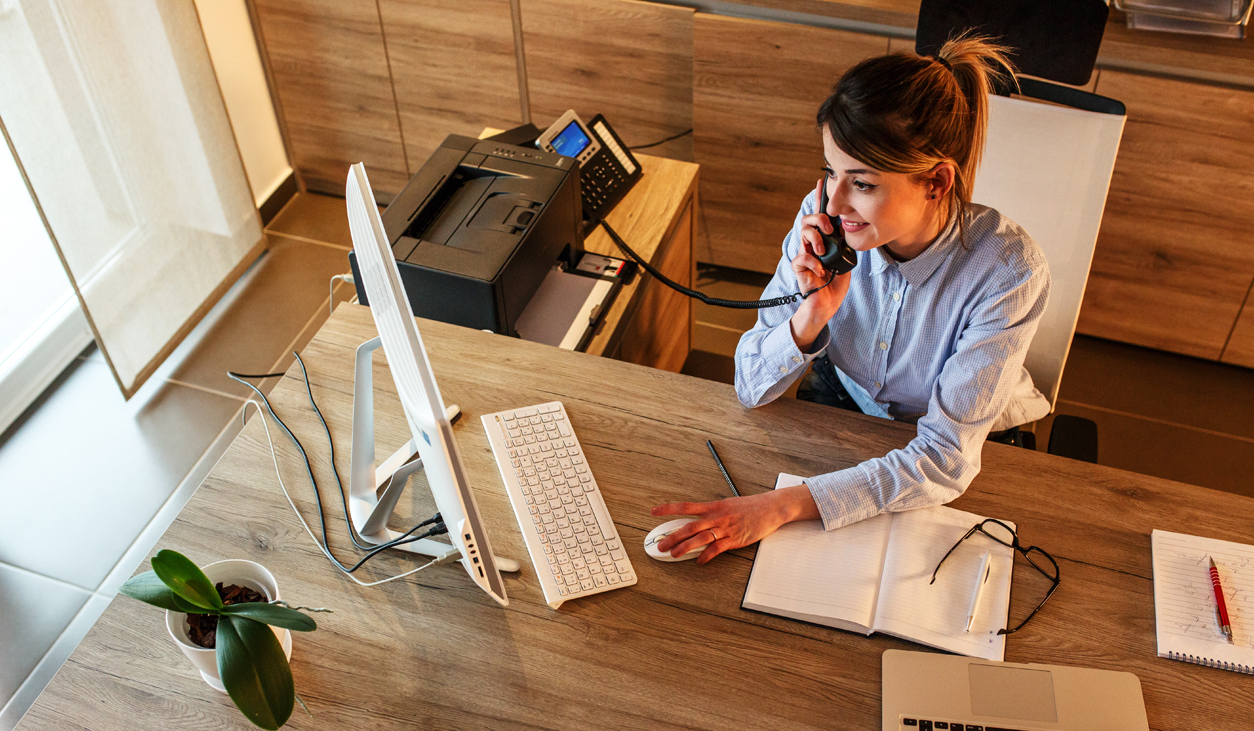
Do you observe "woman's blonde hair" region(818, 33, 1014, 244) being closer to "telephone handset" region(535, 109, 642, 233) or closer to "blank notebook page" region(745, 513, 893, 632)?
"blank notebook page" region(745, 513, 893, 632)

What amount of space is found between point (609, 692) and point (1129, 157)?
1973 millimetres

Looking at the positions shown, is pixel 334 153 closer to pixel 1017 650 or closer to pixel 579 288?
pixel 579 288

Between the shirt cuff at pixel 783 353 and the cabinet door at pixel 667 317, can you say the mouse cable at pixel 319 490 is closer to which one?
the shirt cuff at pixel 783 353

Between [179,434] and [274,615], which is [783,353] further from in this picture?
[179,434]

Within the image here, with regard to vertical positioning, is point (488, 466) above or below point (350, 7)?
below

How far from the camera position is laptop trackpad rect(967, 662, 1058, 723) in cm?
111

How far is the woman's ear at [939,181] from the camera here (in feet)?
4.34

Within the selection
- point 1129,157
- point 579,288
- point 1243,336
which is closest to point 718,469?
point 579,288

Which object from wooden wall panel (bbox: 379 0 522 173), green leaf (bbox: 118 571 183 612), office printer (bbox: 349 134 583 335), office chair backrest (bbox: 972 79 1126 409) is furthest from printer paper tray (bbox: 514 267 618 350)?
wooden wall panel (bbox: 379 0 522 173)

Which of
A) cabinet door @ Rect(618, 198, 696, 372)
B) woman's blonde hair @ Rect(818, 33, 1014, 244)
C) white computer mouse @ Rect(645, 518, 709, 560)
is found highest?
woman's blonde hair @ Rect(818, 33, 1014, 244)

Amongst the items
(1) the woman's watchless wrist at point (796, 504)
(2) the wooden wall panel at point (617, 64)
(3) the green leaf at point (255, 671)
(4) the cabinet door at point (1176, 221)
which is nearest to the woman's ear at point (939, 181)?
(1) the woman's watchless wrist at point (796, 504)

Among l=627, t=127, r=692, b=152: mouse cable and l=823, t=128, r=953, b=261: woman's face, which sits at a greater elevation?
l=823, t=128, r=953, b=261: woman's face

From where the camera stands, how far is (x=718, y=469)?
1.40m

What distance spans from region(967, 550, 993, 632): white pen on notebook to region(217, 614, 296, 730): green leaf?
2.75 ft
